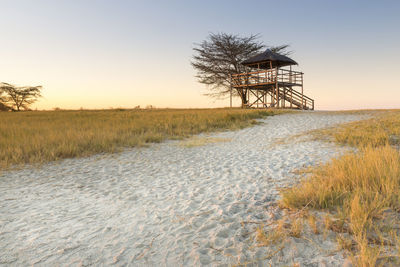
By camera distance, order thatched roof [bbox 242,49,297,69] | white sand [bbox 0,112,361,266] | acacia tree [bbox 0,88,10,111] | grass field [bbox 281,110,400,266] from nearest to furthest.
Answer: grass field [bbox 281,110,400,266] < white sand [bbox 0,112,361,266] < thatched roof [bbox 242,49,297,69] < acacia tree [bbox 0,88,10,111]

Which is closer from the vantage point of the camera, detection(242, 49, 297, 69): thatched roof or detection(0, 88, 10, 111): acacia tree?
detection(242, 49, 297, 69): thatched roof

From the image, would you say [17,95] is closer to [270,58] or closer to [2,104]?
[2,104]

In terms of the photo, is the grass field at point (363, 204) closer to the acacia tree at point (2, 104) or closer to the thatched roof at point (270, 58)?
the thatched roof at point (270, 58)

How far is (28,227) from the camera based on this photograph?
3.09 m

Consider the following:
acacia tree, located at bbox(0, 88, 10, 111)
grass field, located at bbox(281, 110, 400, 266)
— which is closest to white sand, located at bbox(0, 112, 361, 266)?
grass field, located at bbox(281, 110, 400, 266)

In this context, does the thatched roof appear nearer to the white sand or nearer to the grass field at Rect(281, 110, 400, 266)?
the white sand

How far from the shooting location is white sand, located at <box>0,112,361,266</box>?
7.82 feet

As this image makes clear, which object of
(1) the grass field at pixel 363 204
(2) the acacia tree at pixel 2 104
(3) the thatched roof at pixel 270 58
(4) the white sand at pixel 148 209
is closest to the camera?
(1) the grass field at pixel 363 204

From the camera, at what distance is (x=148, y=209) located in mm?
3518

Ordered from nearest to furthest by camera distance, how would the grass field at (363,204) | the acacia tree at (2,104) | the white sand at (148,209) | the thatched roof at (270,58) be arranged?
the grass field at (363,204) → the white sand at (148,209) → the thatched roof at (270,58) → the acacia tree at (2,104)

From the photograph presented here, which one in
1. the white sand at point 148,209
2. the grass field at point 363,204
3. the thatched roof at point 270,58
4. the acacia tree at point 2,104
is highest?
the thatched roof at point 270,58

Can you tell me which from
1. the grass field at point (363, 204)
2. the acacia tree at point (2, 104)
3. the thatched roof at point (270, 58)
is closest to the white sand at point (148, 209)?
the grass field at point (363, 204)

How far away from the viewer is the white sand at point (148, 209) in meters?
2.38

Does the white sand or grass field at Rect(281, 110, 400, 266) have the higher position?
grass field at Rect(281, 110, 400, 266)
